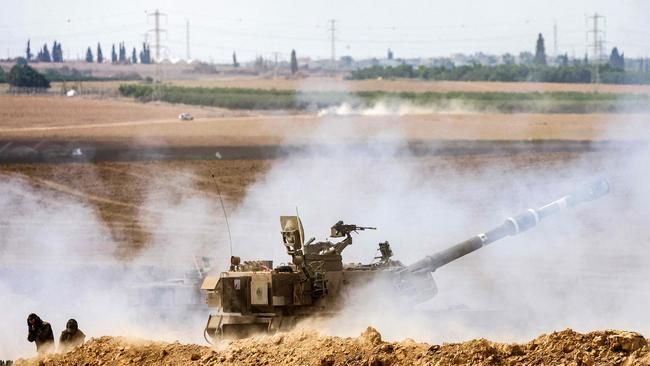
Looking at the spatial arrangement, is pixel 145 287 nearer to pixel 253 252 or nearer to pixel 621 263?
pixel 253 252

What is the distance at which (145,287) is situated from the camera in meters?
30.8

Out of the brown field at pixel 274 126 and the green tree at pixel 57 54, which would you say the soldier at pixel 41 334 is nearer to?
the brown field at pixel 274 126

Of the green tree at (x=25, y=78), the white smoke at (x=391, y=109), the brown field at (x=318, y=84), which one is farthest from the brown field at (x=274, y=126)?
the brown field at (x=318, y=84)

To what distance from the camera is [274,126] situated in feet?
248

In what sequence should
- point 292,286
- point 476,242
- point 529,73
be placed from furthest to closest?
point 529,73, point 476,242, point 292,286

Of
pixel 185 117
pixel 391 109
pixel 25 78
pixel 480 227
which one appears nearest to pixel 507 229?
pixel 480 227

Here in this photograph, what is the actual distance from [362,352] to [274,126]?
181 feet

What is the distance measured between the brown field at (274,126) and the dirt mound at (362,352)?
38.3 m

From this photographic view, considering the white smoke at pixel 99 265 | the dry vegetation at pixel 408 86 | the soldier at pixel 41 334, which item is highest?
the dry vegetation at pixel 408 86

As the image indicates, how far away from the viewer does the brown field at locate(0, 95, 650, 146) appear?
67562 mm

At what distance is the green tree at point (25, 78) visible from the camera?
83.1 m

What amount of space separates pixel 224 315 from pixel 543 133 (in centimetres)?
4471

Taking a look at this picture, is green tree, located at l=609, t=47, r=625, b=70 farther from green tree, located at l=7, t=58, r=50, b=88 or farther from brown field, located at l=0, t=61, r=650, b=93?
green tree, located at l=7, t=58, r=50, b=88

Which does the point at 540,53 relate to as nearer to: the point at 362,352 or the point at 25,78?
the point at 25,78
